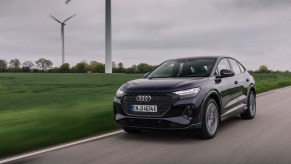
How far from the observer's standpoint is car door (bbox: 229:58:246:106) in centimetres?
878

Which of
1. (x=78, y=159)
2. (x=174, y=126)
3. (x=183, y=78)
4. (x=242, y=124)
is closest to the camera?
(x=78, y=159)

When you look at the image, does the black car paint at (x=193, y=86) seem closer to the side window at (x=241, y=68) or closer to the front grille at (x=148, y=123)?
the front grille at (x=148, y=123)

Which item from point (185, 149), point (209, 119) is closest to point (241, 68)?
point (209, 119)

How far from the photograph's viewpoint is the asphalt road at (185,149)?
5.71 m

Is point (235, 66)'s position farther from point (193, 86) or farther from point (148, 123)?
point (148, 123)

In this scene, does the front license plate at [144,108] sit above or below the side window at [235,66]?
below

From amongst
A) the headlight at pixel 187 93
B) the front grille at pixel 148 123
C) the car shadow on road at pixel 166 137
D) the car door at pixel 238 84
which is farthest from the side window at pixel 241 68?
the front grille at pixel 148 123

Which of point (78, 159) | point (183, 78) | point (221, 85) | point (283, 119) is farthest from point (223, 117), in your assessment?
point (78, 159)

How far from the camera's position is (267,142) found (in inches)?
270

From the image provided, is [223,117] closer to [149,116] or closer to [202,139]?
[202,139]

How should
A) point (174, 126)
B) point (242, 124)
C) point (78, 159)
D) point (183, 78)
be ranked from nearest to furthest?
point (78, 159)
point (174, 126)
point (183, 78)
point (242, 124)

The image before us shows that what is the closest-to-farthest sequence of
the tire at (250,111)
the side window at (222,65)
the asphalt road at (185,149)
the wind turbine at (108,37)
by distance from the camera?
Answer: the asphalt road at (185,149)
the side window at (222,65)
the tire at (250,111)
the wind turbine at (108,37)

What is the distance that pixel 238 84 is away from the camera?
29.2ft

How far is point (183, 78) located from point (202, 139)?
3.78ft
